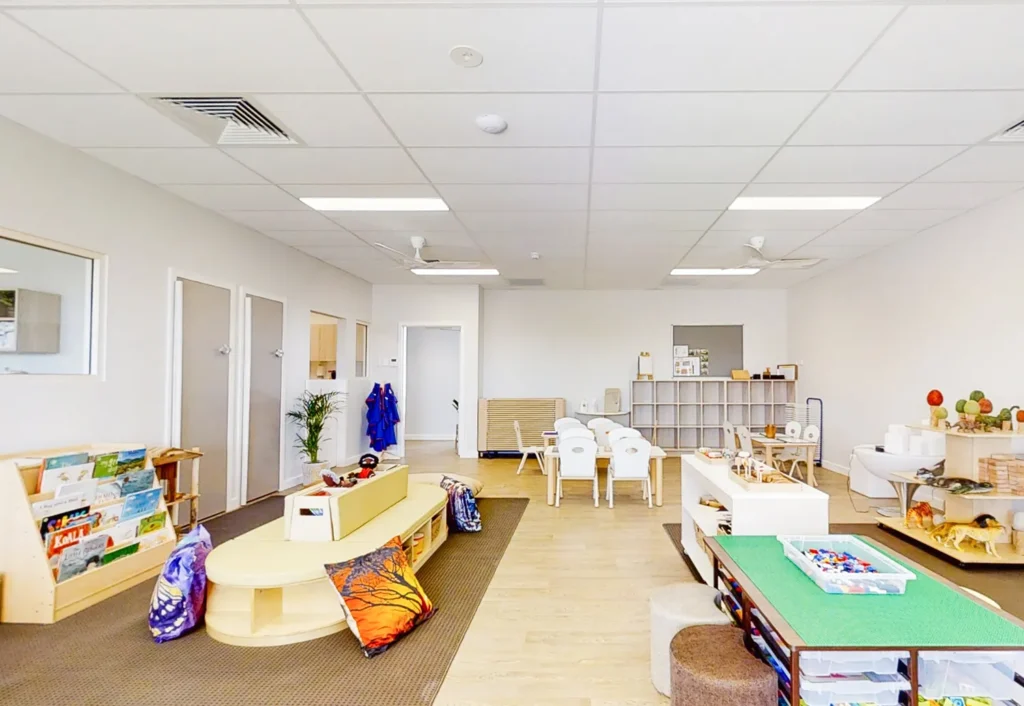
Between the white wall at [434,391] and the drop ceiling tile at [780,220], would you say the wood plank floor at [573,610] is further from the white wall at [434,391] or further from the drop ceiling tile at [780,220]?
the white wall at [434,391]

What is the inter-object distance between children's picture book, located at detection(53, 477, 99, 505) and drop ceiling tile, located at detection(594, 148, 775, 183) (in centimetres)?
369

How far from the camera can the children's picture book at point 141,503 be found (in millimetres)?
3447

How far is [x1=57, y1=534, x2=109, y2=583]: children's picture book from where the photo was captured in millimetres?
3037

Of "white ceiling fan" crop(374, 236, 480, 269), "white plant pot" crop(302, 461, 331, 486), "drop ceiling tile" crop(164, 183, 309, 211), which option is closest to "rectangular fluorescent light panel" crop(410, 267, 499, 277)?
"white ceiling fan" crop(374, 236, 480, 269)

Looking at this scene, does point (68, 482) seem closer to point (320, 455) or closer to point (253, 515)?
point (253, 515)

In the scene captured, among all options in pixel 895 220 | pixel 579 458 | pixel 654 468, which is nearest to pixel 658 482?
pixel 654 468

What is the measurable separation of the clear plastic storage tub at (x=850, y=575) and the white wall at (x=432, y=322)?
6.45 m

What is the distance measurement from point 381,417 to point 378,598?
5.47 metres

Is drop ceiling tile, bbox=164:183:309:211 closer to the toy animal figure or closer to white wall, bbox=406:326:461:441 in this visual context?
the toy animal figure

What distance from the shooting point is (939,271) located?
521 cm

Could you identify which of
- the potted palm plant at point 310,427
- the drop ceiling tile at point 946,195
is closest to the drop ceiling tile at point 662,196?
the drop ceiling tile at point 946,195

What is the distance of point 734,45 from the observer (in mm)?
2373

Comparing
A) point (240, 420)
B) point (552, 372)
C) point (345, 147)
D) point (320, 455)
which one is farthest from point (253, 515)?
point (552, 372)

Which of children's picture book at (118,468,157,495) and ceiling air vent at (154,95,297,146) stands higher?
ceiling air vent at (154,95,297,146)
